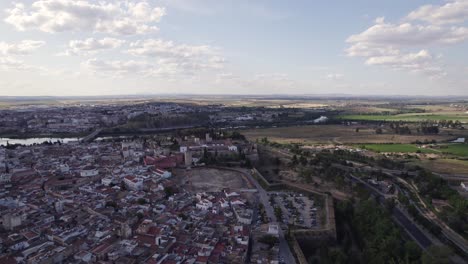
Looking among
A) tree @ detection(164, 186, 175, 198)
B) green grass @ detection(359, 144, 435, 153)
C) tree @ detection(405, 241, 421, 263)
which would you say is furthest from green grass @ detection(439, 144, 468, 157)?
tree @ detection(164, 186, 175, 198)

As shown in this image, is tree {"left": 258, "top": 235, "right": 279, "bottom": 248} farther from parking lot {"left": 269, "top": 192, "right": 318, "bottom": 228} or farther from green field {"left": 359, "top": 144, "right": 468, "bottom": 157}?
green field {"left": 359, "top": 144, "right": 468, "bottom": 157}

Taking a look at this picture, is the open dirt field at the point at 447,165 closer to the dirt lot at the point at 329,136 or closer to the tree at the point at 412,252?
the dirt lot at the point at 329,136

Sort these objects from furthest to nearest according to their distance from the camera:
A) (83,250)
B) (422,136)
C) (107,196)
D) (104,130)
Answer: (104,130) → (422,136) → (107,196) → (83,250)

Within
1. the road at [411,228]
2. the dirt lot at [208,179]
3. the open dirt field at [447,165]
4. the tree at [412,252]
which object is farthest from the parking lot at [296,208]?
the open dirt field at [447,165]

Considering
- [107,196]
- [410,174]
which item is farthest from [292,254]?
[410,174]

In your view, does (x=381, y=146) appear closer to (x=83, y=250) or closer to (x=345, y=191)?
(x=345, y=191)
